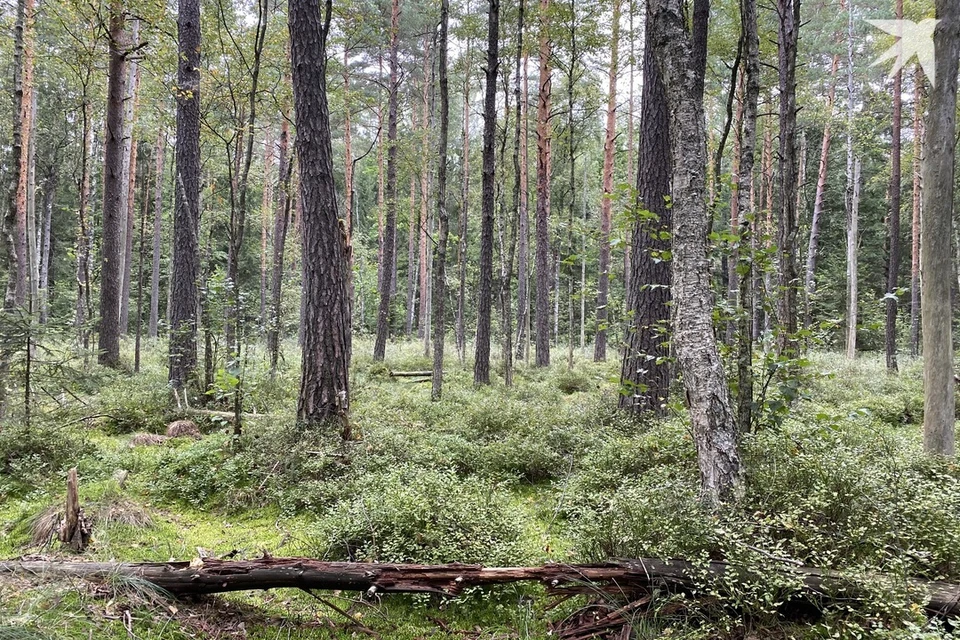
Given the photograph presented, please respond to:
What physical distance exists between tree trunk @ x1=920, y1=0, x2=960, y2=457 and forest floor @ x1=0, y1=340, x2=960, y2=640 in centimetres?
42

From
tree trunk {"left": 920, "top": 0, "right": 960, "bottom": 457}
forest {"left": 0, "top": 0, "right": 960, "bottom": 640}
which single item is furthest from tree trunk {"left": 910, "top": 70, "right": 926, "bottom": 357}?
tree trunk {"left": 920, "top": 0, "right": 960, "bottom": 457}

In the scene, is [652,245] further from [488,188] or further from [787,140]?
[488,188]

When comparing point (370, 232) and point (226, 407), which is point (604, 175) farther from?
point (370, 232)

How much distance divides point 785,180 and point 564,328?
1224 inches

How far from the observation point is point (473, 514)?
348 centimetres

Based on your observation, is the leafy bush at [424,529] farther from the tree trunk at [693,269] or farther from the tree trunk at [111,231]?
the tree trunk at [111,231]

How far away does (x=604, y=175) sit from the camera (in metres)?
16.1

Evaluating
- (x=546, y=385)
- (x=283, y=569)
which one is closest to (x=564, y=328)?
(x=546, y=385)

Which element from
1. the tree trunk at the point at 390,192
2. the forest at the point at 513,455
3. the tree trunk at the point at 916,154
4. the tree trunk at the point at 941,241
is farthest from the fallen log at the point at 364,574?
the tree trunk at the point at 916,154

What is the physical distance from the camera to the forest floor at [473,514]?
8.08 feet

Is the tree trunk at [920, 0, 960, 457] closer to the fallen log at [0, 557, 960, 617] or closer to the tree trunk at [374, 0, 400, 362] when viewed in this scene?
the fallen log at [0, 557, 960, 617]

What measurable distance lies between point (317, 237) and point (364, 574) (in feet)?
13.7

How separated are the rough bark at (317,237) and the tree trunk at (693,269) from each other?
3963 millimetres

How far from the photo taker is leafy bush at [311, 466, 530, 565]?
3174mm
